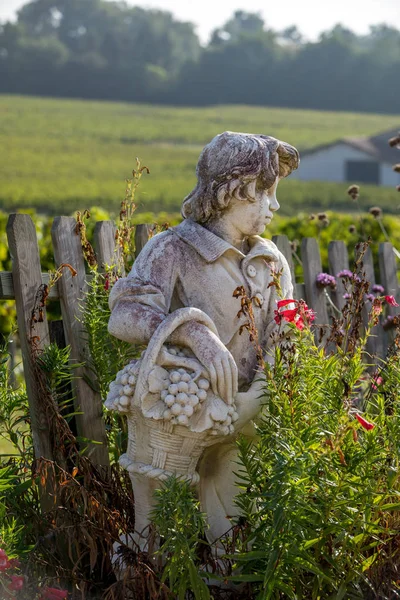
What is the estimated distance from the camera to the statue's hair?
10.2ft

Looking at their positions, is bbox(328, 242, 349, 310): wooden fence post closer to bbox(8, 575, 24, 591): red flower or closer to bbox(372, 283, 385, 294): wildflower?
bbox(372, 283, 385, 294): wildflower

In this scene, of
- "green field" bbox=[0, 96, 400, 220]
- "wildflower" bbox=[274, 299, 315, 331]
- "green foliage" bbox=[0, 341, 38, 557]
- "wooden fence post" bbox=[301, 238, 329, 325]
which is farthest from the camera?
"green field" bbox=[0, 96, 400, 220]

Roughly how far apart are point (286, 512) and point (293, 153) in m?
1.38

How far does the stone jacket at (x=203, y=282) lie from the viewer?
10.1 ft

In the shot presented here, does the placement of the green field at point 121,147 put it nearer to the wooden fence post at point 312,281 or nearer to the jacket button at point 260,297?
the wooden fence post at point 312,281

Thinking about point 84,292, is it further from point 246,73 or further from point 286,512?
point 246,73

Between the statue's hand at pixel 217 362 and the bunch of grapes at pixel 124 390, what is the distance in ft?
0.68

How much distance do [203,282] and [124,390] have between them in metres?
0.50

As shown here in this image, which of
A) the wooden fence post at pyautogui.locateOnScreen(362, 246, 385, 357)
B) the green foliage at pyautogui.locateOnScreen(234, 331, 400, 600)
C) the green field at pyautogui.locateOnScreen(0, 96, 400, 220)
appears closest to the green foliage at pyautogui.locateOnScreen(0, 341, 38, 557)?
the green foliage at pyautogui.locateOnScreen(234, 331, 400, 600)

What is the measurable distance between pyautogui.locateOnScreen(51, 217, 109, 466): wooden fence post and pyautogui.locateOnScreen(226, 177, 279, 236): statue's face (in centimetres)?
92

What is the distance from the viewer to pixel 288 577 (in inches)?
104

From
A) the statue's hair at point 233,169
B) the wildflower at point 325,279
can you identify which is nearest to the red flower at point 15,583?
the statue's hair at point 233,169

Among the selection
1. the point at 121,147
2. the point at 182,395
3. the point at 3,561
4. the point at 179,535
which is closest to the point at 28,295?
the point at 182,395

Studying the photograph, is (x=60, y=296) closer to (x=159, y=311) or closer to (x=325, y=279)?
(x=159, y=311)
